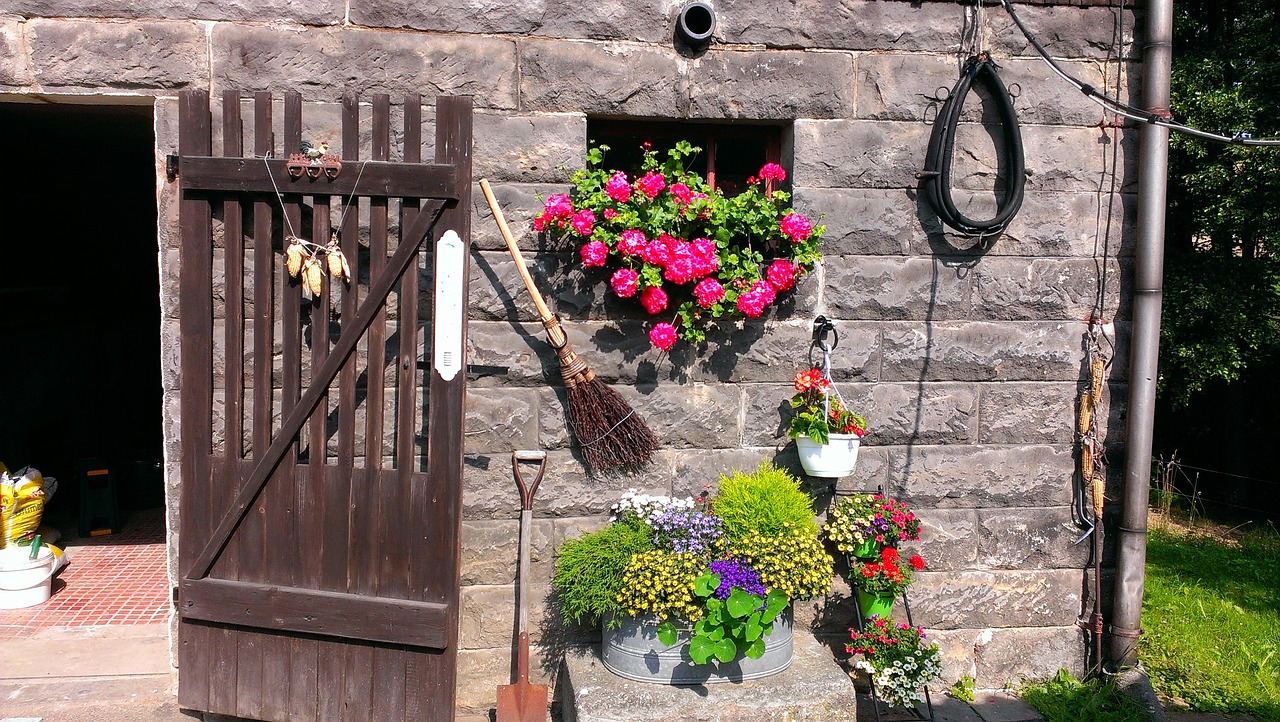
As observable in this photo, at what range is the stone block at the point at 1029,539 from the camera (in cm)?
460

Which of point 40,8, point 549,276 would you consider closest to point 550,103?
point 549,276

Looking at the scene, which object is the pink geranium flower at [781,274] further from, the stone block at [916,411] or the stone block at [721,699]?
the stone block at [721,699]

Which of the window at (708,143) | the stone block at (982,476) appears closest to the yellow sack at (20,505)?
the window at (708,143)

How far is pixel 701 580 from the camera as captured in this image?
3.80 metres

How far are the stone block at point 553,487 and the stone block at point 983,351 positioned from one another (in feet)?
4.60

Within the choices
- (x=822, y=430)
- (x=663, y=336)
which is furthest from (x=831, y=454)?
(x=663, y=336)

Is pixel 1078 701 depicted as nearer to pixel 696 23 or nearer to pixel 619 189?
pixel 619 189

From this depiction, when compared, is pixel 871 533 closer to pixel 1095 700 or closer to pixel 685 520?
pixel 685 520

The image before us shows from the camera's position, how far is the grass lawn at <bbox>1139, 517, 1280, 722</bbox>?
15.2 feet

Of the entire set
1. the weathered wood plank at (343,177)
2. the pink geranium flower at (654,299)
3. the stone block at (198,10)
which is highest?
the stone block at (198,10)

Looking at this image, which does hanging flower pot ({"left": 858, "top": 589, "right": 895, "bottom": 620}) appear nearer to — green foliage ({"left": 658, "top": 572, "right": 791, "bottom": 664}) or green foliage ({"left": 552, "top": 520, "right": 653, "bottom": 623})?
green foliage ({"left": 658, "top": 572, "right": 791, "bottom": 664})

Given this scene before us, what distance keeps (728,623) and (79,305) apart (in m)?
8.64

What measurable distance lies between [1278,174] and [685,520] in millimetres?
6925

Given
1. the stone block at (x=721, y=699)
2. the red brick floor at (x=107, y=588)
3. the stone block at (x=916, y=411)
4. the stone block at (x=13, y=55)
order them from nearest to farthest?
the stone block at (x=721, y=699) < the stone block at (x=13, y=55) < the stone block at (x=916, y=411) < the red brick floor at (x=107, y=588)
